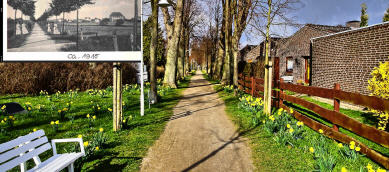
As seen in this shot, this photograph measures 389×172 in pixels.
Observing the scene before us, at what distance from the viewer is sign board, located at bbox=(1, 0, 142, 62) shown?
6379mm

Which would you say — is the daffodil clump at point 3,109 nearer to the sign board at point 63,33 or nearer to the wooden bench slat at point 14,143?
the sign board at point 63,33

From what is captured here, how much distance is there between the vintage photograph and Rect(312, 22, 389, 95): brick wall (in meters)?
10.2

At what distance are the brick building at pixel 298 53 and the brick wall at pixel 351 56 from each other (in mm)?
7752

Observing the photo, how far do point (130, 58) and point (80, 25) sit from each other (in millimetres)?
1399

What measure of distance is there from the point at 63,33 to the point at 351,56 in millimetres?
12261

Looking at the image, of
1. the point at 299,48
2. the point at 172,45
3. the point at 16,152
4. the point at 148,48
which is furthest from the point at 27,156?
the point at 148,48

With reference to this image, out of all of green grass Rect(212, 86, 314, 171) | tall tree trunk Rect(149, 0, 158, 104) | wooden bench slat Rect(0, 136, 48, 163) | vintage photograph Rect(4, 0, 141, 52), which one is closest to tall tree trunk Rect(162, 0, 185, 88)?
tall tree trunk Rect(149, 0, 158, 104)

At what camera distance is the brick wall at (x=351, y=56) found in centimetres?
1128

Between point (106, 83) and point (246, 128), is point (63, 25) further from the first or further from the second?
point (106, 83)

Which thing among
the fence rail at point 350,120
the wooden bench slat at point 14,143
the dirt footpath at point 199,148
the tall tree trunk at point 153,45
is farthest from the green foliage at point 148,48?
the wooden bench slat at point 14,143

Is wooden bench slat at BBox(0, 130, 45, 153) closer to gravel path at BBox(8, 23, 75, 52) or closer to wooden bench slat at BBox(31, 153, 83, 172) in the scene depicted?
wooden bench slat at BBox(31, 153, 83, 172)

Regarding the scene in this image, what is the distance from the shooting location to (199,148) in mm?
5578

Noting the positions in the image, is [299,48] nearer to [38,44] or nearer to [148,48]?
[148,48]

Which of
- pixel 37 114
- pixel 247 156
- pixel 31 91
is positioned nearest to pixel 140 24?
pixel 247 156
